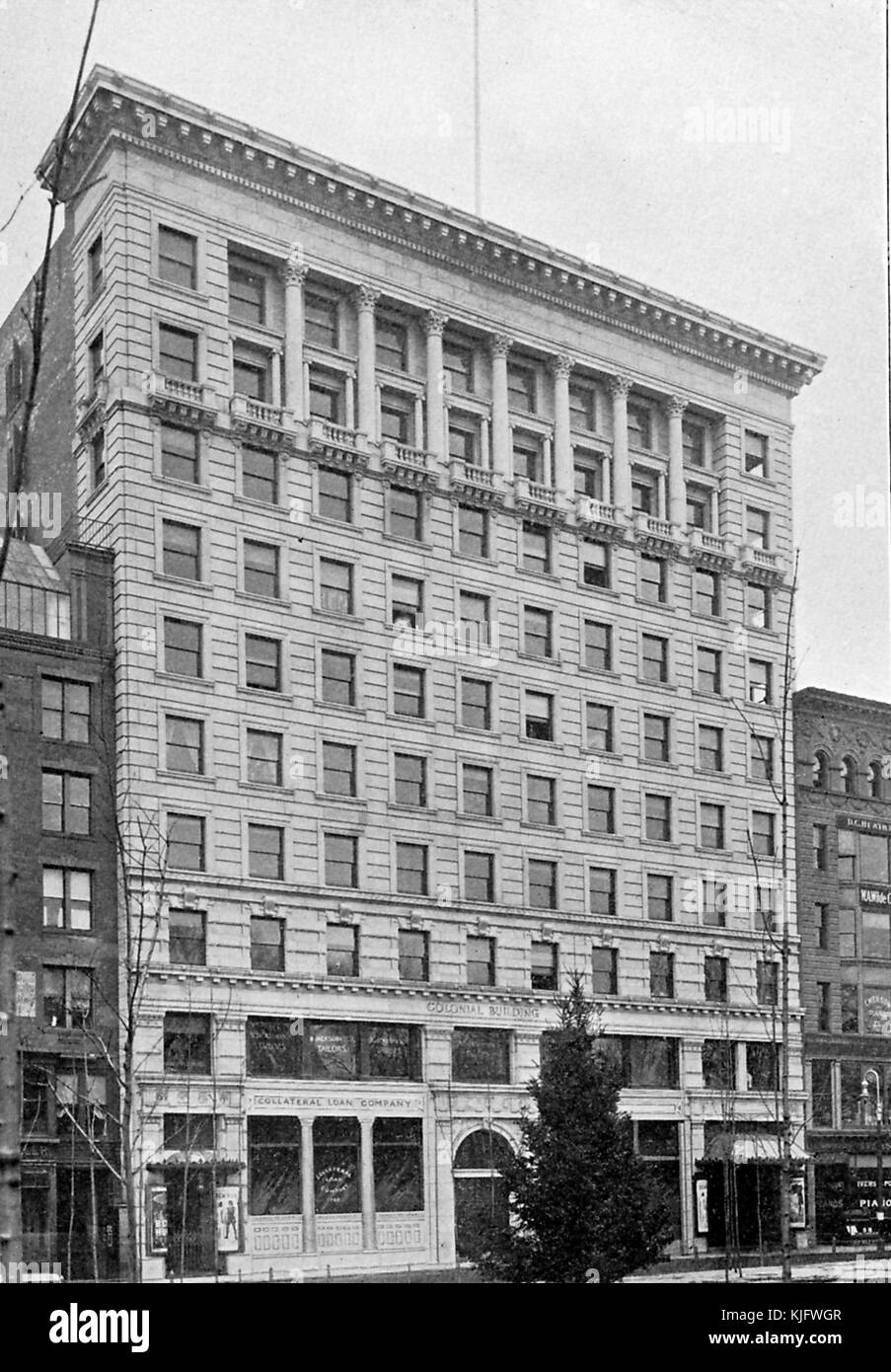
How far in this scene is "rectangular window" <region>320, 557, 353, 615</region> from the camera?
75.9 feet

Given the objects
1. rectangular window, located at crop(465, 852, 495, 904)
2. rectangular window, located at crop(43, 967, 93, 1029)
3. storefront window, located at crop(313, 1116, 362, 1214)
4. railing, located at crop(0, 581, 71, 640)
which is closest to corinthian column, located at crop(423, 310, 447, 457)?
railing, located at crop(0, 581, 71, 640)

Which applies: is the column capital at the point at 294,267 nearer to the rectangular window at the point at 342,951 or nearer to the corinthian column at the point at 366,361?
the corinthian column at the point at 366,361

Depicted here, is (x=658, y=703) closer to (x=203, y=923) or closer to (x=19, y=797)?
(x=203, y=923)

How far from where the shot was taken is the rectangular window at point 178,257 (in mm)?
21484

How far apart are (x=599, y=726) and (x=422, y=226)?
7.01 m

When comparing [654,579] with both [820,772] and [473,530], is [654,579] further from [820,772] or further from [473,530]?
[820,772]

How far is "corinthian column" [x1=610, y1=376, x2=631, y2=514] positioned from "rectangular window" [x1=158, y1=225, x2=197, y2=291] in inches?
228

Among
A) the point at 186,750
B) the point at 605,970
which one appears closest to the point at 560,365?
the point at 186,750

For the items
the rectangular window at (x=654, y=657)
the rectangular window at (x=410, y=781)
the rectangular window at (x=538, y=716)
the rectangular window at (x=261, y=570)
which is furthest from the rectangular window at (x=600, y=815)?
the rectangular window at (x=261, y=570)

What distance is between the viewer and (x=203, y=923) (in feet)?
72.8

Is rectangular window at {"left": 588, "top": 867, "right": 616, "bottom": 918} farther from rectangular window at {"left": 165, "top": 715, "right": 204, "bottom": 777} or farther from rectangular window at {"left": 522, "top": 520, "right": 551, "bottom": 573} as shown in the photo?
rectangular window at {"left": 165, "top": 715, "right": 204, "bottom": 777}

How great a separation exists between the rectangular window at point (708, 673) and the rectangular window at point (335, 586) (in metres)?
4.73

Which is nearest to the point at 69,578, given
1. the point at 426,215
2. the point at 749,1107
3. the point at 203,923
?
the point at 203,923

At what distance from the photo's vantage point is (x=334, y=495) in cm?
2364
